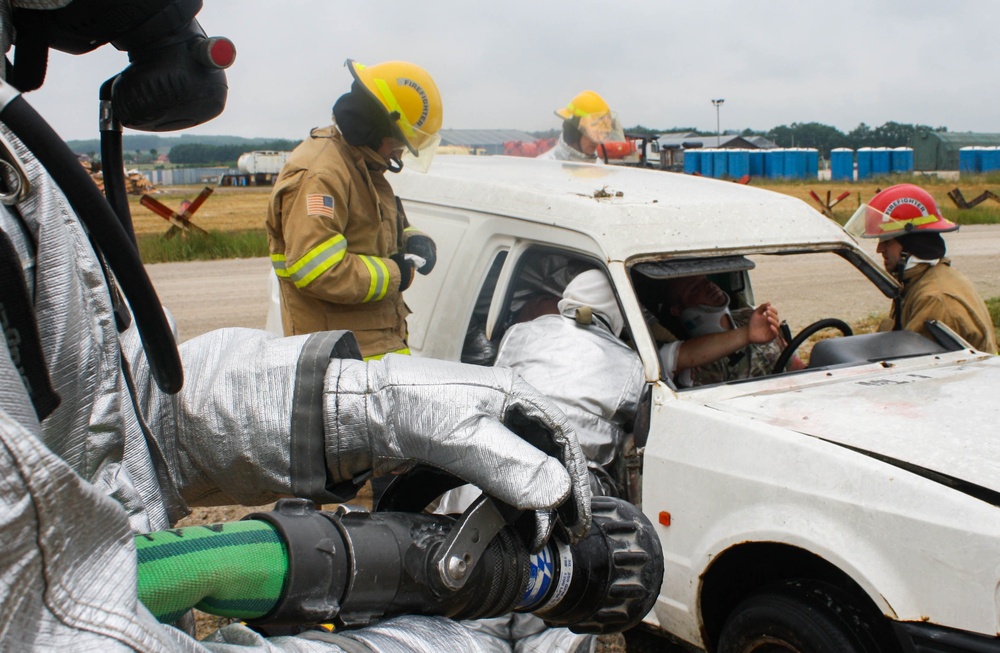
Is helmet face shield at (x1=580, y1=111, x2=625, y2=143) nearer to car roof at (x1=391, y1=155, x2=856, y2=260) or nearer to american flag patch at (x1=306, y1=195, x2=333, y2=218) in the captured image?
car roof at (x1=391, y1=155, x2=856, y2=260)

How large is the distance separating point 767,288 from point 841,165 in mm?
40472

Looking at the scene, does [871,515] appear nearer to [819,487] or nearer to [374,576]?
[819,487]

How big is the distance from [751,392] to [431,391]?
1777mm

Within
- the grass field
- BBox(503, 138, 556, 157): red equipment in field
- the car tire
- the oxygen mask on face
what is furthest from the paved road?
the car tire

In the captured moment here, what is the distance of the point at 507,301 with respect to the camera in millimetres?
3621

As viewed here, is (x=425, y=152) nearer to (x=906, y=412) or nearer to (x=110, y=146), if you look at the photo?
(x=906, y=412)

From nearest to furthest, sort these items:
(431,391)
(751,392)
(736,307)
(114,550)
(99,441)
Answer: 1. (114,550)
2. (99,441)
3. (431,391)
4. (751,392)
5. (736,307)

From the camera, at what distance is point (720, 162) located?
46062 mm

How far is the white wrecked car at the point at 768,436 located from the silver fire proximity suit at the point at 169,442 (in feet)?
3.84

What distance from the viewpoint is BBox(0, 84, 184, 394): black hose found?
97 cm

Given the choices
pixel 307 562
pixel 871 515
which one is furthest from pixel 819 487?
pixel 307 562

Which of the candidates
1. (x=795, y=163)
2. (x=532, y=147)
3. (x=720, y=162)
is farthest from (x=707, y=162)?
(x=532, y=147)

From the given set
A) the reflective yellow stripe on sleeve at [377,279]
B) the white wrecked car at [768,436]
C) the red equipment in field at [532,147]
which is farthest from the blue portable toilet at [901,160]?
the reflective yellow stripe on sleeve at [377,279]

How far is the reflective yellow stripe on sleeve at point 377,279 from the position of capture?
3.56 metres
